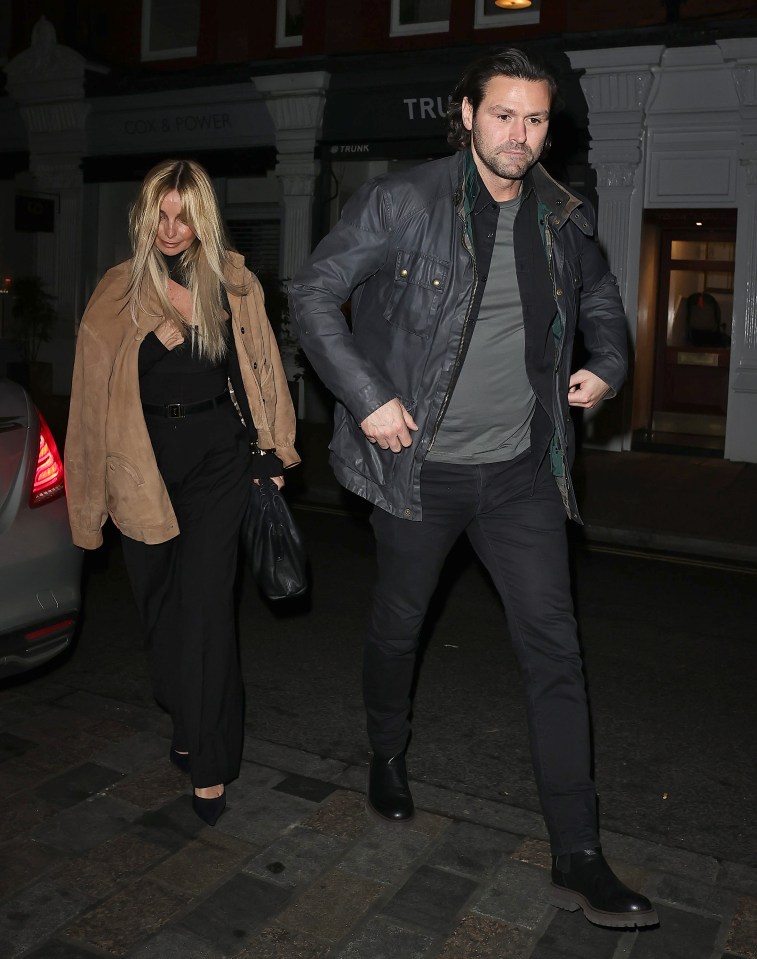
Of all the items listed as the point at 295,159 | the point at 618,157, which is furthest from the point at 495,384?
the point at 295,159

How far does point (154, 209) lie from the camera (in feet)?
11.5

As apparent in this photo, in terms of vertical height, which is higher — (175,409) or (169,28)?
(169,28)

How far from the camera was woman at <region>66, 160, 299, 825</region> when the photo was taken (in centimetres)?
353

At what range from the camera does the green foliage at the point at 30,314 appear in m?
17.6

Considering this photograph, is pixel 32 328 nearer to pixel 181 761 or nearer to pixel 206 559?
pixel 181 761

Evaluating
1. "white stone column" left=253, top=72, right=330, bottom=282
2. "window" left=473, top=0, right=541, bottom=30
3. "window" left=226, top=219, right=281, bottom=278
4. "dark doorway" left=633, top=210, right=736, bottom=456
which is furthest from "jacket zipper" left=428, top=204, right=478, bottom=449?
"window" left=226, top=219, right=281, bottom=278

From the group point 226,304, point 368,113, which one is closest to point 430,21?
point 368,113

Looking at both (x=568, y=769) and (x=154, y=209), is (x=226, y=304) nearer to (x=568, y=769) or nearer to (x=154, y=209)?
(x=154, y=209)

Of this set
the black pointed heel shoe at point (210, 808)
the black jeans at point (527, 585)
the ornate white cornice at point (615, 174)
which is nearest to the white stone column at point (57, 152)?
the ornate white cornice at point (615, 174)

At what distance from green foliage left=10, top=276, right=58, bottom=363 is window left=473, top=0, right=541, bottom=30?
305 inches

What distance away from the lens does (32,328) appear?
18.0 m

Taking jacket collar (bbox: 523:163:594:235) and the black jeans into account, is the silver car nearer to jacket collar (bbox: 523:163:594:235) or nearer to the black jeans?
the black jeans

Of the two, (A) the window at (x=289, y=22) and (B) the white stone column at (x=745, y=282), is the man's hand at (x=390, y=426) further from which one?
(A) the window at (x=289, y=22)

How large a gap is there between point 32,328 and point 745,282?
10.8 m
